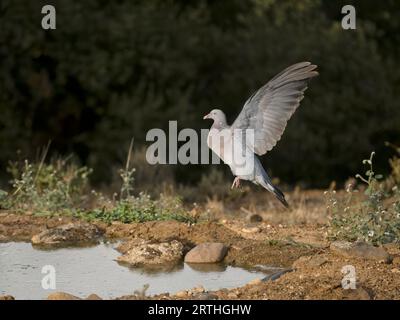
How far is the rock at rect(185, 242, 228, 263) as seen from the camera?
6996 millimetres

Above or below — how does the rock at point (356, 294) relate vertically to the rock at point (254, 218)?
below

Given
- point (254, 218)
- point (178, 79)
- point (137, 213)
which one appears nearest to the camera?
point (137, 213)

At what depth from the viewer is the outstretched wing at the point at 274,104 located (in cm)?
730

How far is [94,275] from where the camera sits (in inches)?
263

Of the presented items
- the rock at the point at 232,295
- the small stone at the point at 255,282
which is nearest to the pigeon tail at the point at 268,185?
the small stone at the point at 255,282

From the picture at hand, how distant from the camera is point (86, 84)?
51.8 feet

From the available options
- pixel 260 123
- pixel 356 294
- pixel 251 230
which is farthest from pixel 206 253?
pixel 356 294

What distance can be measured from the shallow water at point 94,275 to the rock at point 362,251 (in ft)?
1.72

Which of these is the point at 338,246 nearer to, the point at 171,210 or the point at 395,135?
the point at 171,210

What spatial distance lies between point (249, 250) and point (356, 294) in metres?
1.57

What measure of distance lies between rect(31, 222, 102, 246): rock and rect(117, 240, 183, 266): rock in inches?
23.8

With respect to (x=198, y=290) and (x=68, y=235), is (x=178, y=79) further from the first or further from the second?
(x=198, y=290)

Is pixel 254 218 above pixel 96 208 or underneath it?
underneath

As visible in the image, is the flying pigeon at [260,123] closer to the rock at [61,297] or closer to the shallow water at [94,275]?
the shallow water at [94,275]
